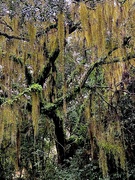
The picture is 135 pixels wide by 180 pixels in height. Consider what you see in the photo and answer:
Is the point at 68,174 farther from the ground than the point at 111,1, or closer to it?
closer to it

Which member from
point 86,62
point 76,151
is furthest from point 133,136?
point 86,62

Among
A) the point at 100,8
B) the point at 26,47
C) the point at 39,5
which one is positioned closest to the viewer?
the point at 100,8

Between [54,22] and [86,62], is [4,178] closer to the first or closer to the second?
[86,62]

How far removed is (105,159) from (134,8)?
6.02 feet

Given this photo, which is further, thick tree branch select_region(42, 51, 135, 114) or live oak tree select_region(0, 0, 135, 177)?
thick tree branch select_region(42, 51, 135, 114)

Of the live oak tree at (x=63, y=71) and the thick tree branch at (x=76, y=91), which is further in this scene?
the thick tree branch at (x=76, y=91)

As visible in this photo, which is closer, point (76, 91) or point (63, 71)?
point (63, 71)

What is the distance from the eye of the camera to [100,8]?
2635 millimetres

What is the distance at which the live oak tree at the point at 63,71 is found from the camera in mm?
3117

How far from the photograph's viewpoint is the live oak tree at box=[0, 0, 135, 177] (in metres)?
3.12

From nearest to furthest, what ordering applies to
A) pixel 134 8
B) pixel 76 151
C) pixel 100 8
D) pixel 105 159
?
pixel 100 8 < pixel 134 8 < pixel 105 159 < pixel 76 151

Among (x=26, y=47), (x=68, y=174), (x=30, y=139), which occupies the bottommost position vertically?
(x=68, y=174)

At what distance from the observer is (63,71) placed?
10.7ft

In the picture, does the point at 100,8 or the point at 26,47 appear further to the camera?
the point at 26,47
